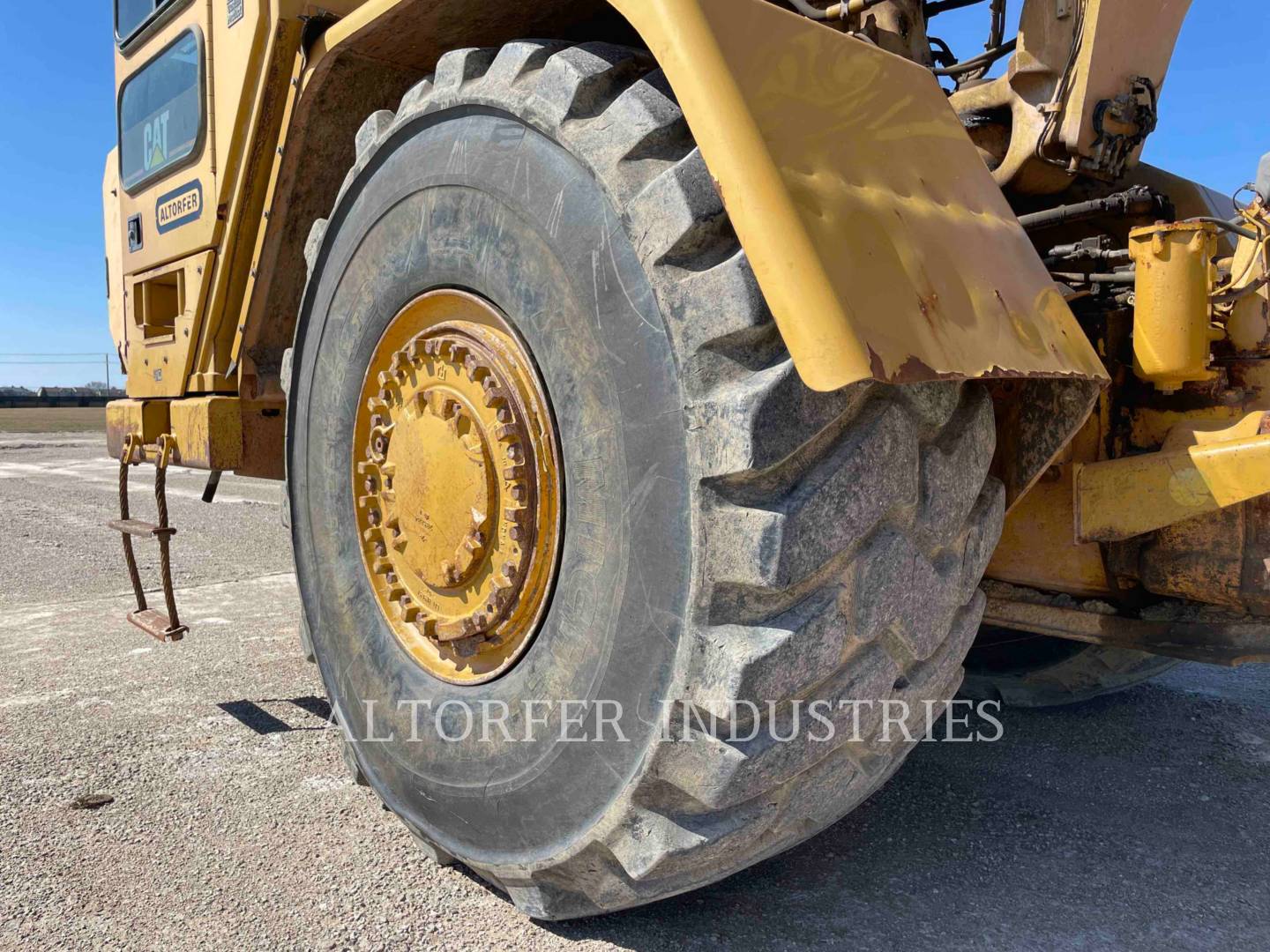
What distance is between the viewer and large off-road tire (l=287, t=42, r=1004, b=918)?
1.35 m

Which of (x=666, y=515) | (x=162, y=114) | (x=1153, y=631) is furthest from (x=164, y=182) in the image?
(x=1153, y=631)

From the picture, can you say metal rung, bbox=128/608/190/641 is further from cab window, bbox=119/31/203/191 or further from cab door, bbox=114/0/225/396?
cab window, bbox=119/31/203/191

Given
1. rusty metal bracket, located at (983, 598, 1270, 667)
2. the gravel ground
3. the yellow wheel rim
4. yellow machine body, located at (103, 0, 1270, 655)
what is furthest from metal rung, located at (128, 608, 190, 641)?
rusty metal bracket, located at (983, 598, 1270, 667)

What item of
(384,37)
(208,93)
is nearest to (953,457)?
(384,37)

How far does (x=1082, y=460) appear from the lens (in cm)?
198

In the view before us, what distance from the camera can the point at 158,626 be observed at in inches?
133

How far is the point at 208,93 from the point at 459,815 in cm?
→ 248

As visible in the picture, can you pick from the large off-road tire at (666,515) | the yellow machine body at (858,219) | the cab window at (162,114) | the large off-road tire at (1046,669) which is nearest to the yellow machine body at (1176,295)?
the yellow machine body at (858,219)

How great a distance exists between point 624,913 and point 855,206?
1366 millimetres

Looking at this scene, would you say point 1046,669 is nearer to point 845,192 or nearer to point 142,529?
point 845,192

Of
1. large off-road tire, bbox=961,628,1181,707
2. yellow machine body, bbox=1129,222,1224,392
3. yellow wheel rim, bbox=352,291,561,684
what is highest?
yellow machine body, bbox=1129,222,1224,392

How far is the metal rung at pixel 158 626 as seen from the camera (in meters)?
3.27

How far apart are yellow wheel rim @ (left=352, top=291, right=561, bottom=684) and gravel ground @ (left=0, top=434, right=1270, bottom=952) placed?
0.54 meters

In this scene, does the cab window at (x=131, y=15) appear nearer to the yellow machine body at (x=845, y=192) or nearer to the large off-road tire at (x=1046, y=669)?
the yellow machine body at (x=845, y=192)
